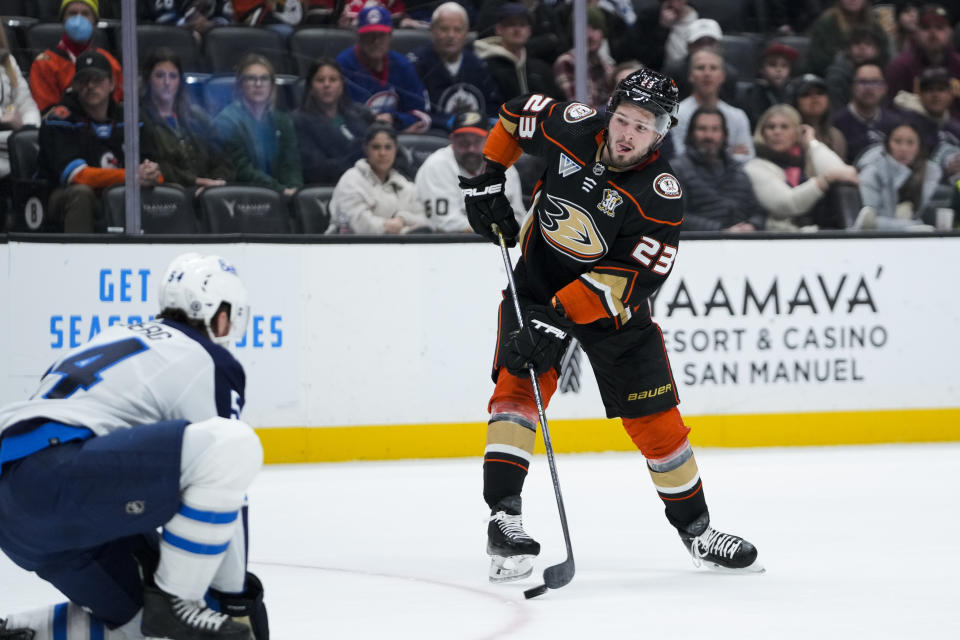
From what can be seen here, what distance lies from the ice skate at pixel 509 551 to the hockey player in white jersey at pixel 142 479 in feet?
3.02

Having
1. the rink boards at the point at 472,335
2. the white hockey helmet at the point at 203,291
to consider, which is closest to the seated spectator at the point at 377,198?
the rink boards at the point at 472,335

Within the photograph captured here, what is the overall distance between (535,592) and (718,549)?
23.1 inches

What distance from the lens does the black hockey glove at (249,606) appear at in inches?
91.7

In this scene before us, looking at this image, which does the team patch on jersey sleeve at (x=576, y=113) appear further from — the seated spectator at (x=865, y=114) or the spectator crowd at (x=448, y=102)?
the seated spectator at (x=865, y=114)

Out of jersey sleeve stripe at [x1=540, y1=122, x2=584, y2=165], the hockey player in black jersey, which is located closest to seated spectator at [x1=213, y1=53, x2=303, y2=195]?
the hockey player in black jersey

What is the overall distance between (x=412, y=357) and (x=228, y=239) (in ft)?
2.84

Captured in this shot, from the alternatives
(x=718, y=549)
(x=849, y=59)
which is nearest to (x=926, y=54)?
(x=849, y=59)

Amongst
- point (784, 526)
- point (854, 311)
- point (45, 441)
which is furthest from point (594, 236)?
point (854, 311)

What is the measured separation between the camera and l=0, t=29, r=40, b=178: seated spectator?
17.1 feet

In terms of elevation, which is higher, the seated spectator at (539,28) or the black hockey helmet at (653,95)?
the seated spectator at (539,28)

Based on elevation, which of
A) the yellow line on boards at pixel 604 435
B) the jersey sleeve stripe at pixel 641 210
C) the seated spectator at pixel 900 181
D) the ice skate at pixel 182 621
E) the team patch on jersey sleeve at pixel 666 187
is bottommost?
the yellow line on boards at pixel 604 435

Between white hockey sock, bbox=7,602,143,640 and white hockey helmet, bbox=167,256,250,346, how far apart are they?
53 cm

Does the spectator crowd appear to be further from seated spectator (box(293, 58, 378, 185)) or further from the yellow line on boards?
the yellow line on boards

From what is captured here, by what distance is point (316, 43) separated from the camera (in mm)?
5773
